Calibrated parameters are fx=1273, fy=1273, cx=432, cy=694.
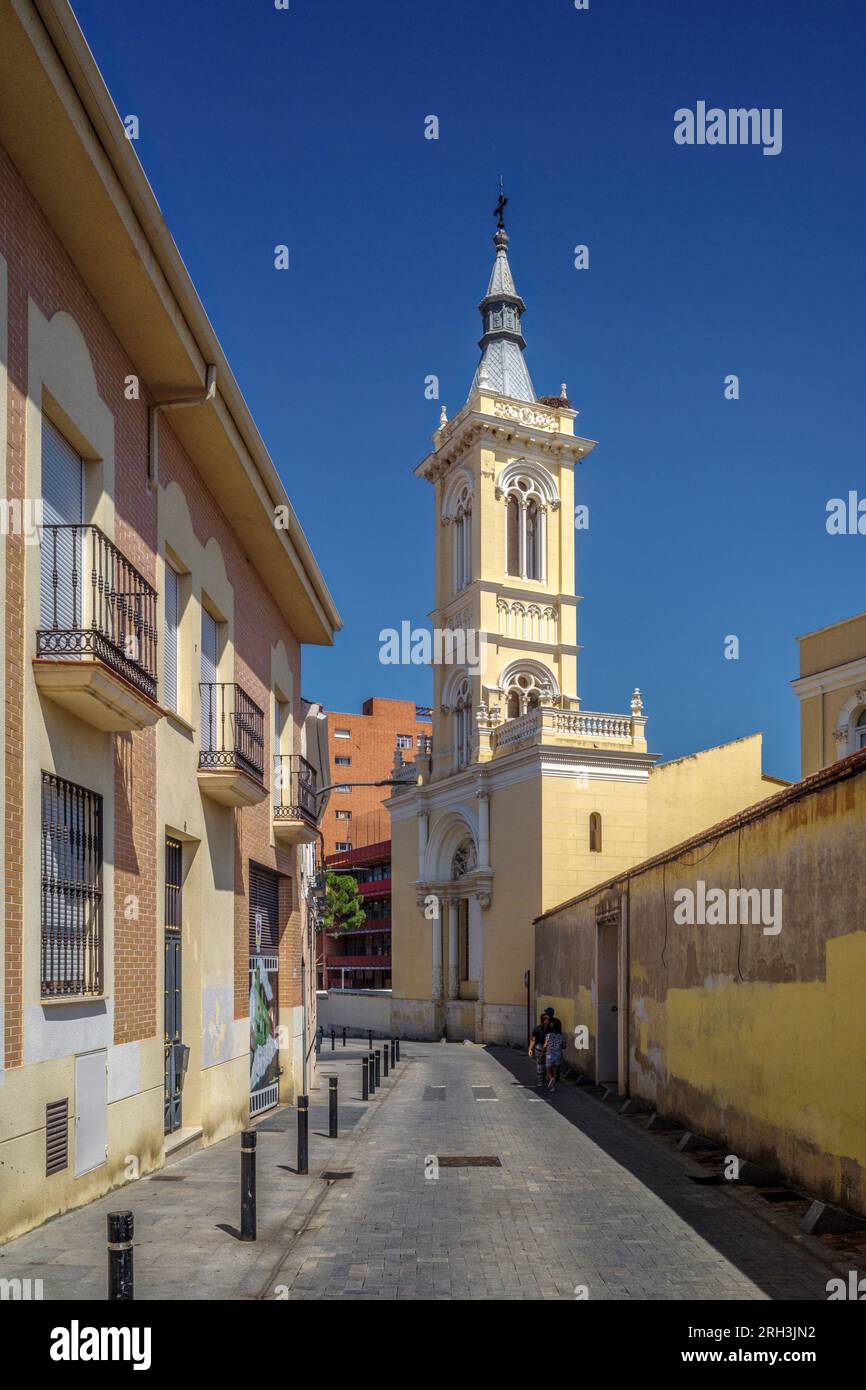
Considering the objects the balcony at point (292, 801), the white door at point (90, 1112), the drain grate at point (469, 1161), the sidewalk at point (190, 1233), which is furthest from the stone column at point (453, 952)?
the white door at point (90, 1112)

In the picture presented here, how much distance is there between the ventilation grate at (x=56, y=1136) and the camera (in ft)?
30.1

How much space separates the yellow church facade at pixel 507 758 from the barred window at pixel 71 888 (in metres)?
29.4

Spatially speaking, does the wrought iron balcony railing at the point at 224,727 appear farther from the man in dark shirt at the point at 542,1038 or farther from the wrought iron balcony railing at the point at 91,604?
the man in dark shirt at the point at 542,1038

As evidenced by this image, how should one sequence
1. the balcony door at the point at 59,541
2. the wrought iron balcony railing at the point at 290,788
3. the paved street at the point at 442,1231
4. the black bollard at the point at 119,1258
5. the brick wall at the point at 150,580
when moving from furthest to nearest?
the wrought iron balcony railing at the point at 290,788, the balcony door at the point at 59,541, the brick wall at the point at 150,580, the paved street at the point at 442,1231, the black bollard at the point at 119,1258

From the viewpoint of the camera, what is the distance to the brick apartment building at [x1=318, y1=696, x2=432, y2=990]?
77625mm

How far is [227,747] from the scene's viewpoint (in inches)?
616

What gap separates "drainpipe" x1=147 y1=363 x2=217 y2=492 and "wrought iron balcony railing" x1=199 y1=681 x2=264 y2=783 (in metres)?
3.22

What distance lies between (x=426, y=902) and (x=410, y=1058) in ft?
43.9

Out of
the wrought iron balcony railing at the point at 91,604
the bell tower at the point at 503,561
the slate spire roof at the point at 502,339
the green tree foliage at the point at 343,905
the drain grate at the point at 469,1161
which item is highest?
the slate spire roof at the point at 502,339
